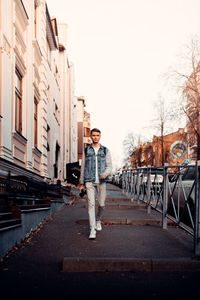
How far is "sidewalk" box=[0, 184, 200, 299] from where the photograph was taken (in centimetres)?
442

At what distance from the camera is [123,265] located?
5.12 metres

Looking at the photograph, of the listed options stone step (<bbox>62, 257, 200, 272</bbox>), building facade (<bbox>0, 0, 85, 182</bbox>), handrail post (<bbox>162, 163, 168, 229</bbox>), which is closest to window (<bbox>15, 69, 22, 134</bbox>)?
building facade (<bbox>0, 0, 85, 182</bbox>)

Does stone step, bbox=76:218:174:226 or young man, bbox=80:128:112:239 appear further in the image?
stone step, bbox=76:218:174:226

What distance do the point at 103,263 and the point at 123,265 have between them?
0.90 feet

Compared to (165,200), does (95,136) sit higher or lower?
higher

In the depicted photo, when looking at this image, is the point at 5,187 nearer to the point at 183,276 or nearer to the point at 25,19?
the point at 183,276

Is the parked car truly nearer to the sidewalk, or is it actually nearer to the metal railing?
the metal railing

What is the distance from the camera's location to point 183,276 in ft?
15.9

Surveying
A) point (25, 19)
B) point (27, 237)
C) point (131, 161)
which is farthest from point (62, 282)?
point (131, 161)

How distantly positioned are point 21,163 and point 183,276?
28.5 ft

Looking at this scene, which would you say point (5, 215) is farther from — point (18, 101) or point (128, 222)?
point (18, 101)

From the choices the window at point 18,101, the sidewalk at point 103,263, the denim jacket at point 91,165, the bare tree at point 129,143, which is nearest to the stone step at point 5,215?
the sidewalk at point 103,263

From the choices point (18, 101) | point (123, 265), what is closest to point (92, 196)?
point (123, 265)

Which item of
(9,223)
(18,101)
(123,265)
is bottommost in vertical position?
(123,265)
